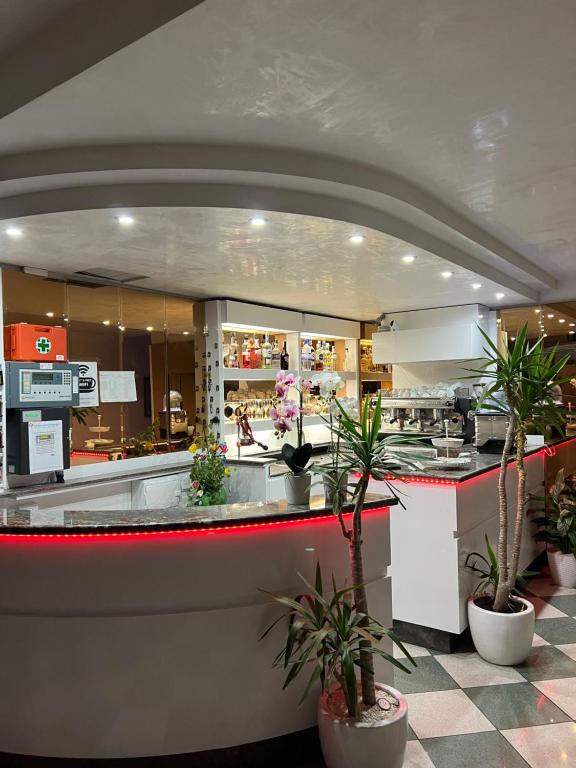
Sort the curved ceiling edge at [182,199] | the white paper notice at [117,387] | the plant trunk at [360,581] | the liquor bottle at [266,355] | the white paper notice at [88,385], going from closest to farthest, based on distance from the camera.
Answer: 1. the plant trunk at [360,581]
2. the curved ceiling edge at [182,199]
3. the white paper notice at [88,385]
4. the white paper notice at [117,387]
5. the liquor bottle at [266,355]

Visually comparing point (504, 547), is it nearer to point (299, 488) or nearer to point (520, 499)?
point (520, 499)

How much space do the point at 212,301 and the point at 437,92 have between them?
3.69 metres

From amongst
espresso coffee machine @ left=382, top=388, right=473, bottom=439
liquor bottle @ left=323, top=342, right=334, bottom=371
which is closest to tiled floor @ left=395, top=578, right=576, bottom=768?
espresso coffee machine @ left=382, top=388, right=473, bottom=439

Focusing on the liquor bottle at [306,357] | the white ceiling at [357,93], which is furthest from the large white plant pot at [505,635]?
the liquor bottle at [306,357]

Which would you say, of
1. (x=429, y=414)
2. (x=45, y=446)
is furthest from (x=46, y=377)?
(x=429, y=414)

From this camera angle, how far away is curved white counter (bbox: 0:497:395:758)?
2.17 meters

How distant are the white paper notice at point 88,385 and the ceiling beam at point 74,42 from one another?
104 inches

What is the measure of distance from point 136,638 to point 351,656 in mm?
842

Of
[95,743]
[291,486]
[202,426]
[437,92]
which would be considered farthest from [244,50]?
[202,426]

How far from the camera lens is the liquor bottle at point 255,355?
6.23 metres

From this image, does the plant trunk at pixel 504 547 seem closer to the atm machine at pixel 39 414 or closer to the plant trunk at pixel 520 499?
the plant trunk at pixel 520 499

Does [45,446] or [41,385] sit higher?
[41,385]

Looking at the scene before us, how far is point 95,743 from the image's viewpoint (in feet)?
7.10

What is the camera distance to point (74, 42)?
1870 mm
